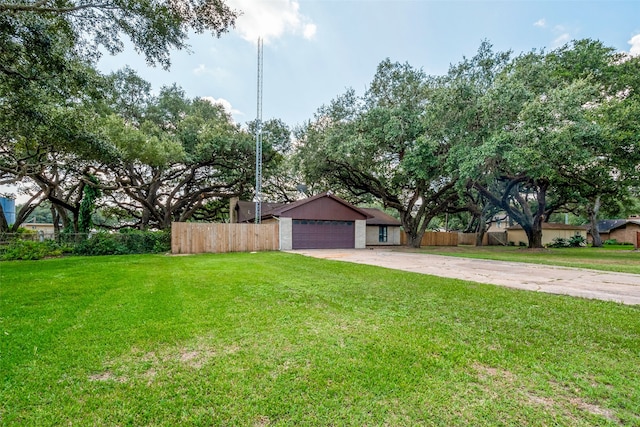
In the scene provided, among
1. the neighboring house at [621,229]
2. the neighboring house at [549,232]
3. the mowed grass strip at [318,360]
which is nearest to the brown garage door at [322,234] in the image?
the mowed grass strip at [318,360]

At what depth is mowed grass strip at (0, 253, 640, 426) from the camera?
1863 millimetres

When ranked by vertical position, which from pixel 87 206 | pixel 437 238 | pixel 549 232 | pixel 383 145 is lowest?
pixel 437 238

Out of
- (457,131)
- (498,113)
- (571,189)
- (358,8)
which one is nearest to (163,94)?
(358,8)

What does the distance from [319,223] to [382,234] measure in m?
9.21

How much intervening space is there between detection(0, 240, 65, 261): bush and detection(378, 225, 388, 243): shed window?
20100 mm

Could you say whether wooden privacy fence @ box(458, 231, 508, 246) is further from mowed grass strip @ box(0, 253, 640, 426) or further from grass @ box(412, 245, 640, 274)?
mowed grass strip @ box(0, 253, 640, 426)

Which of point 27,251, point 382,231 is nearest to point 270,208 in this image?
point 382,231

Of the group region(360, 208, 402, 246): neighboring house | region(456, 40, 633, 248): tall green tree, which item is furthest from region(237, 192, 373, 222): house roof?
region(456, 40, 633, 248): tall green tree

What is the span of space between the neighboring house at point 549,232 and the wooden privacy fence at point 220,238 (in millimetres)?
26487

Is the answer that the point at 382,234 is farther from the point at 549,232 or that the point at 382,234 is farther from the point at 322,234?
the point at 549,232

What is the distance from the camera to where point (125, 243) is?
13.4 metres

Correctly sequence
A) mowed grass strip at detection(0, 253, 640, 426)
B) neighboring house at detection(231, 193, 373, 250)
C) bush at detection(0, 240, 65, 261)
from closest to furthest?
mowed grass strip at detection(0, 253, 640, 426), bush at detection(0, 240, 65, 261), neighboring house at detection(231, 193, 373, 250)

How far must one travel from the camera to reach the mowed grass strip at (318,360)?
186 centimetres

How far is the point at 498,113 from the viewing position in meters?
12.4
